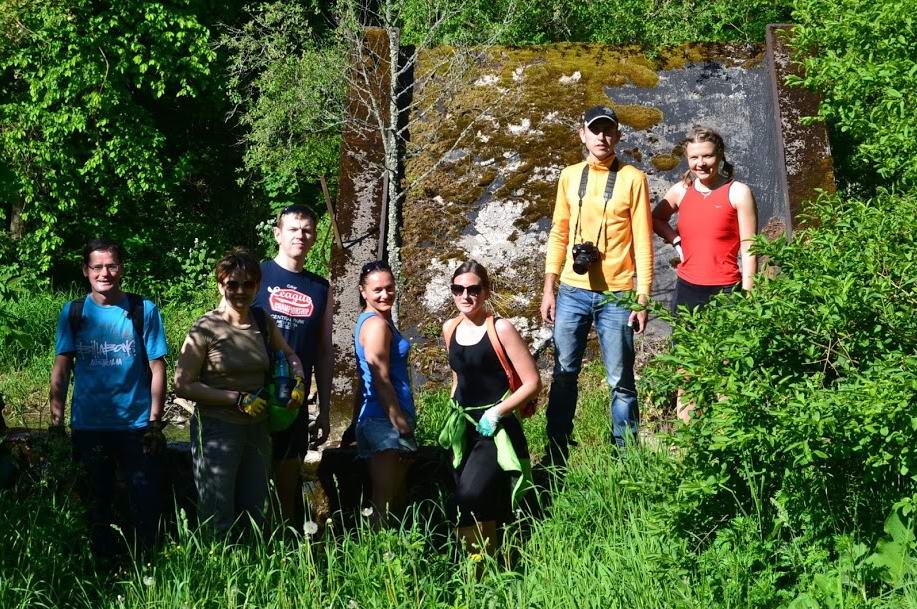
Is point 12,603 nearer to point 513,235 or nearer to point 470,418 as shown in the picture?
point 470,418

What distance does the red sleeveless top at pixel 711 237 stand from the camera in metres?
5.52

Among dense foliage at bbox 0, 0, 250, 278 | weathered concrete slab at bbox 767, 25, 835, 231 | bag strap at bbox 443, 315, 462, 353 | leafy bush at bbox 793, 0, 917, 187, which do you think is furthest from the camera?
dense foliage at bbox 0, 0, 250, 278

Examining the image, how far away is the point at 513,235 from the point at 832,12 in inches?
104

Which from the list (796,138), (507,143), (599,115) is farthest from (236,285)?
(796,138)

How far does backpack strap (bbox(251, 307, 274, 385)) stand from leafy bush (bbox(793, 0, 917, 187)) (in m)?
3.57

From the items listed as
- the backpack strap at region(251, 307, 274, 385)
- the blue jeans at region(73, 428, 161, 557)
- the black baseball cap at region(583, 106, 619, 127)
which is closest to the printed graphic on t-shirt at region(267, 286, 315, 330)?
the backpack strap at region(251, 307, 274, 385)

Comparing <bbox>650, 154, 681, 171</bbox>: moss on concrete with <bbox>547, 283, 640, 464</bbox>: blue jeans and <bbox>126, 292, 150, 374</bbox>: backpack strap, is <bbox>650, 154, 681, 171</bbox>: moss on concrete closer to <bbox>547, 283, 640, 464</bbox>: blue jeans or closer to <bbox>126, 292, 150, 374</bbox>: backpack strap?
<bbox>547, 283, 640, 464</bbox>: blue jeans

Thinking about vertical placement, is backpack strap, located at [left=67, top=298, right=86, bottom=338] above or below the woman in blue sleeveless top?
above

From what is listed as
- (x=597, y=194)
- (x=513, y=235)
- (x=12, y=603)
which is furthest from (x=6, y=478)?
(x=513, y=235)

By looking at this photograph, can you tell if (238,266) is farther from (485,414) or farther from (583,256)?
(583,256)

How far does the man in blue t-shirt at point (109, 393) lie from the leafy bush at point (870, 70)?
13.5ft

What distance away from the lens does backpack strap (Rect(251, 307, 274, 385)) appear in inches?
195

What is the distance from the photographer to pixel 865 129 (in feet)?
24.9

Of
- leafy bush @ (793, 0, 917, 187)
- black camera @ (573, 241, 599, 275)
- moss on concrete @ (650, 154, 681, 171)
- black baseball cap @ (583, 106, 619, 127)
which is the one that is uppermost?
leafy bush @ (793, 0, 917, 187)
